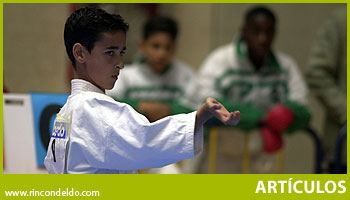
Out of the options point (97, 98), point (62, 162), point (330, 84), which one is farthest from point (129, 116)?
point (330, 84)

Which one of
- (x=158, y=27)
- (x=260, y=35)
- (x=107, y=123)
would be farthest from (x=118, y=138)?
→ (x=158, y=27)

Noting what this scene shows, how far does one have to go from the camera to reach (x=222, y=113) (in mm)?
1524

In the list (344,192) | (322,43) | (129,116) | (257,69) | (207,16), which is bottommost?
(344,192)

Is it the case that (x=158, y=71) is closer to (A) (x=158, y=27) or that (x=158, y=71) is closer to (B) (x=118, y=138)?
(A) (x=158, y=27)

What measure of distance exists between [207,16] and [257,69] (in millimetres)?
1435

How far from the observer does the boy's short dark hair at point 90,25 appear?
160 cm

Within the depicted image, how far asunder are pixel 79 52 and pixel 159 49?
6.13 feet

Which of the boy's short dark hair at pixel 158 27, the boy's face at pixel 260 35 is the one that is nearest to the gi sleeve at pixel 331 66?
the boy's face at pixel 260 35

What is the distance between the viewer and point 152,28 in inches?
139

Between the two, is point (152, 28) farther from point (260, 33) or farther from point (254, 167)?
point (254, 167)

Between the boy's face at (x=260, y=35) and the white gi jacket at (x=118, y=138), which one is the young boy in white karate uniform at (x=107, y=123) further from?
the boy's face at (x=260, y=35)

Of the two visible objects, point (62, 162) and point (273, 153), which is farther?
point (273, 153)

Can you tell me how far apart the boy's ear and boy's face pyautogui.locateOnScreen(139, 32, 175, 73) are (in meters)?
1.84

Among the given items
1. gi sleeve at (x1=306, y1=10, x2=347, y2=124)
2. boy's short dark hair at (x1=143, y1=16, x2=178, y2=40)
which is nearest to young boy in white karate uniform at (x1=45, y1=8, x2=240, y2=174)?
boy's short dark hair at (x1=143, y1=16, x2=178, y2=40)
